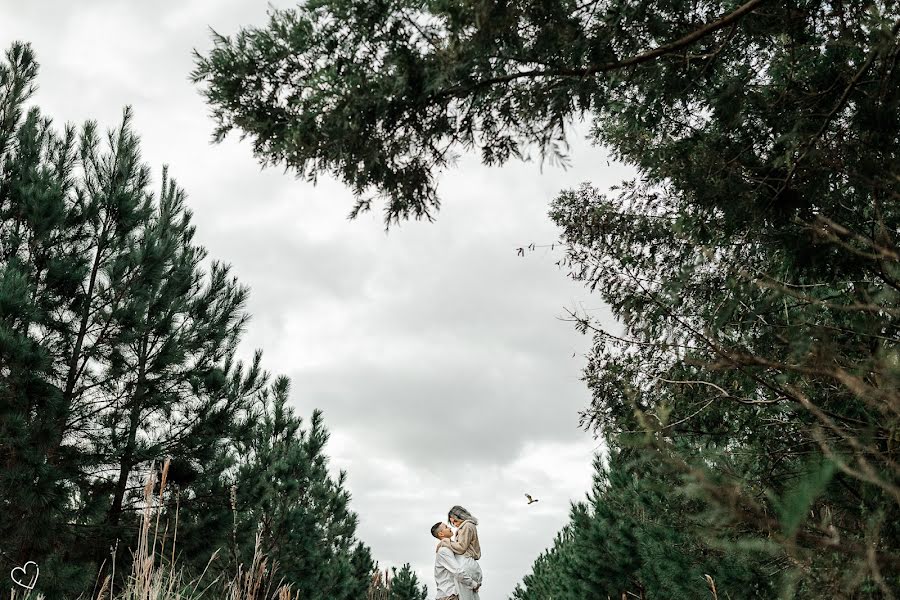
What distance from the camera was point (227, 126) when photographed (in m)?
4.16

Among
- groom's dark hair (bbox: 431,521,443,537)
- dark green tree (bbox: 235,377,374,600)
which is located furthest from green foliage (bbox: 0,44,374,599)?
groom's dark hair (bbox: 431,521,443,537)

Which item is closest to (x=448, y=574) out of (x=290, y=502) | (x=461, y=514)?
(x=461, y=514)

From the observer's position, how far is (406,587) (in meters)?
16.0

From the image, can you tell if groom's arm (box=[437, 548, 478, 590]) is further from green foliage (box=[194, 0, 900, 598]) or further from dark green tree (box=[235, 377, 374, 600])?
green foliage (box=[194, 0, 900, 598])

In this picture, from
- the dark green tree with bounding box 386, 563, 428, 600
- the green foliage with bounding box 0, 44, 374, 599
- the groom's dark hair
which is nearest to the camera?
the green foliage with bounding box 0, 44, 374, 599

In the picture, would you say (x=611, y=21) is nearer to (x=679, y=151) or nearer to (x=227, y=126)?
(x=679, y=151)

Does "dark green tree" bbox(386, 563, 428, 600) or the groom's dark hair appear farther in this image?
"dark green tree" bbox(386, 563, 428, 600)

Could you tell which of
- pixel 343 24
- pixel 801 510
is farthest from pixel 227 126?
pixel 801 510

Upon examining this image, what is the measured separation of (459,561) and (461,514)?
0.60 m

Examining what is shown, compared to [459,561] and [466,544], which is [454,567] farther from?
[466,544]

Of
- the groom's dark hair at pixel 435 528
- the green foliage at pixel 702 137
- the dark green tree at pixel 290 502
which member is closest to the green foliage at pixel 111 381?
the dark green tree at pixel 290 502

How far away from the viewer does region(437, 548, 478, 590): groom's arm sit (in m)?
9.62

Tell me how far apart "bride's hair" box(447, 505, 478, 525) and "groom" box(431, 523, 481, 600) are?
428 millimetres

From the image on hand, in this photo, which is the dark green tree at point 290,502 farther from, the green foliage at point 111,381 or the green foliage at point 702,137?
the green foliage at point 702,137
